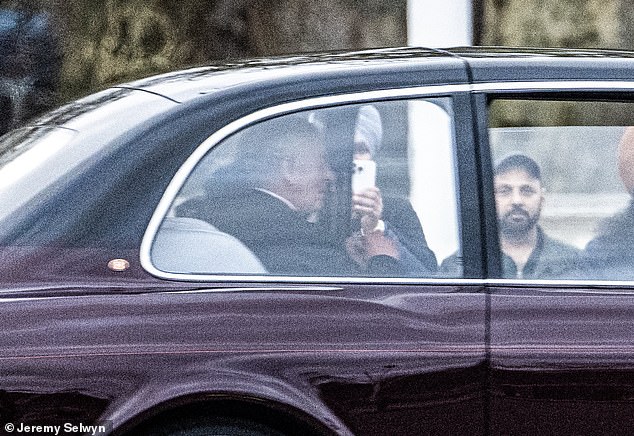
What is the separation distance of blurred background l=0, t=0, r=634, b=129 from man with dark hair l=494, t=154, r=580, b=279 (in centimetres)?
524

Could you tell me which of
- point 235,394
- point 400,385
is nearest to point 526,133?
point 400,385

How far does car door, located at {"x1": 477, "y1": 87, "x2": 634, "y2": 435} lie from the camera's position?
3111 mm

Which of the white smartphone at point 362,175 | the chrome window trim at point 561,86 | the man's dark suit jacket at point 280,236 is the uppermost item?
the chrome window trim at point 561,86

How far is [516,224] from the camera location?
3.26 metres

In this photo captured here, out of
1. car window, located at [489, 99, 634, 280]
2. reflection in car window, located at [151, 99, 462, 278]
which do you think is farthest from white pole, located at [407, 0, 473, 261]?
car window, located at [489, 99, 634, 280]

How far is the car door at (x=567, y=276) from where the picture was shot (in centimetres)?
311

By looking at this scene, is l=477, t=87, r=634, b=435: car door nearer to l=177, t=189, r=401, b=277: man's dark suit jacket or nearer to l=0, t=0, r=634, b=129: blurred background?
l=177, t=189, r=401, b=277: man's dark suit jacket

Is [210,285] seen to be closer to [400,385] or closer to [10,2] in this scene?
[400,385]

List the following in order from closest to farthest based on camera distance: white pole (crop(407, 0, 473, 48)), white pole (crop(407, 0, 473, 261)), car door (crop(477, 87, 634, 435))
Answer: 1. car door (crop(477, 87, 634, 435))
2. white pole (crop(407, 0, 473, 261))
3. white pole (crop(407, 0, 473, 48))

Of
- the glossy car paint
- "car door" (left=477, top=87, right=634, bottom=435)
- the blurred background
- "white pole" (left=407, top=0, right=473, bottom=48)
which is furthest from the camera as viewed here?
"white pole" (left=407, top=0, right=473, bottom=48)

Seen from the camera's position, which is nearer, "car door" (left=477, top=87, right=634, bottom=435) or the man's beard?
"car door" (left=477, top=87, right=634, bottom=435)

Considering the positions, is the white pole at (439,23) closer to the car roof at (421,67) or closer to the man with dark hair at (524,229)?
the car roof at (421,67)

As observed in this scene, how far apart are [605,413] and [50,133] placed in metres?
1.52

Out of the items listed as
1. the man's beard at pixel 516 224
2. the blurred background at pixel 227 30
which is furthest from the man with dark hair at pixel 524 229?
the blurred background at pixel 227 30
